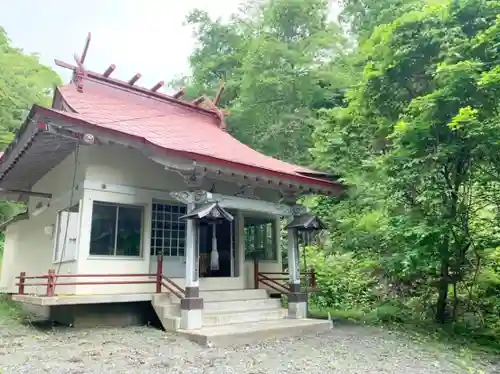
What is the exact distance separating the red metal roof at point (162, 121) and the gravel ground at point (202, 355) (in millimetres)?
2971

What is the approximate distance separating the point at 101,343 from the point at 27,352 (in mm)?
949

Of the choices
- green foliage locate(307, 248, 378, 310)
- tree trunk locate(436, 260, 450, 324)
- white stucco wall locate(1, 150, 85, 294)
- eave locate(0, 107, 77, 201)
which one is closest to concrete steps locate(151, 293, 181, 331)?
white stucco wall locate(1, 150, 85, 294)

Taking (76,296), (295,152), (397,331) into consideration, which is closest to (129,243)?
(76,296)

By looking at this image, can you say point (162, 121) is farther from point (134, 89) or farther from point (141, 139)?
point (141, 139)

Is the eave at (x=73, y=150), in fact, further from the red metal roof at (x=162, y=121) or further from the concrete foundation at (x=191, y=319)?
the concrete foundation at (x=191, y=319)

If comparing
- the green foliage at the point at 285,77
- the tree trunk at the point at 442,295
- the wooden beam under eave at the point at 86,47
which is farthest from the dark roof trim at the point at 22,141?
the green foliage at the point at 285,77

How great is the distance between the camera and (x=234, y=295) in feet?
28.3

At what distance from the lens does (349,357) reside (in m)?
5.88

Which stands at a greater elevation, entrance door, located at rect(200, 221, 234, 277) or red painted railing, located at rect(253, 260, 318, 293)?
entrance door, located at rect(200, 221, 234, 277)

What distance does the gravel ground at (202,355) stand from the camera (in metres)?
5.10

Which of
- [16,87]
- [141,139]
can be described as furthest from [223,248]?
[16,87]

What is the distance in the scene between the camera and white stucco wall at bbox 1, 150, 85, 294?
8.67 m

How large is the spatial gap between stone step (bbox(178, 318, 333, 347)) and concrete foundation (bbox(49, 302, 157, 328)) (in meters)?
1.53

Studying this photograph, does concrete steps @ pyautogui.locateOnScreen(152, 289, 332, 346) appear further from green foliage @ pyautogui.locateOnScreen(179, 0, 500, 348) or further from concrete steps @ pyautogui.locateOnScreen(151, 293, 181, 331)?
green foliage @ pyautogui.locateOnScreen(179, 0, 500, 348)
